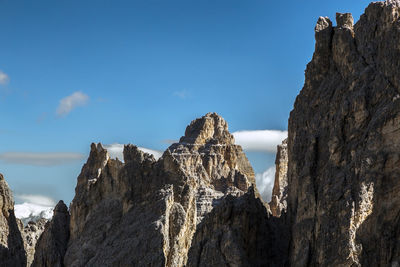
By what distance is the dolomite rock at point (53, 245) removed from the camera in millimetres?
75688

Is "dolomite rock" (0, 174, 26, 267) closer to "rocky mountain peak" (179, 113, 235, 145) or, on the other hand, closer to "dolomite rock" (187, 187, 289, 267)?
"dolomite rock" (187, 187, 289, 267)

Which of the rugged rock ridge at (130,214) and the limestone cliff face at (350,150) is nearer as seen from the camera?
the limestone cliff face at (350,150)

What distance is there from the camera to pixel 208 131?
16175cm

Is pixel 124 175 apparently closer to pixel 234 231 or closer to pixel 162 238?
pixel 162 238

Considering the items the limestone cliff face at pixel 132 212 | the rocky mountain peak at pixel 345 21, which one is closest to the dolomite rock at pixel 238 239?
the limestone cliff face at pixel 132 212

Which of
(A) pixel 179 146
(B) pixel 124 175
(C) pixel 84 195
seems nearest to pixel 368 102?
(B) pixel 124 175

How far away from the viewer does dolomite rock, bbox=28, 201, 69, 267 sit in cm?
7569

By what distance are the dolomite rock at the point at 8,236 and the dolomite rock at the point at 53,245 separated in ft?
15.8

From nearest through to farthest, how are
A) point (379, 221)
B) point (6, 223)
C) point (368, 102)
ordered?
point (379, 221) < point (368, 102) < point (6, 223)

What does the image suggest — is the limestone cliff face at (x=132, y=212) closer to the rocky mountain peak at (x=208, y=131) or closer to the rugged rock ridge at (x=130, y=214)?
the rugged rock ridge at (x=130, y=214)

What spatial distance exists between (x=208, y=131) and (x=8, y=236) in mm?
83971

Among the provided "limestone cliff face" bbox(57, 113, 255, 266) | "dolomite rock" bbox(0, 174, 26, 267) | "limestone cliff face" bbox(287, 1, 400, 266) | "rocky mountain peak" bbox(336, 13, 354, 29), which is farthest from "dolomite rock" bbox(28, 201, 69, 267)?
"rocky mountain peak" bbox(336, 13, 354, 29)

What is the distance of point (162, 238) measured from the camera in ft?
213

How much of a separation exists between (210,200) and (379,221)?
7991 centimetres
